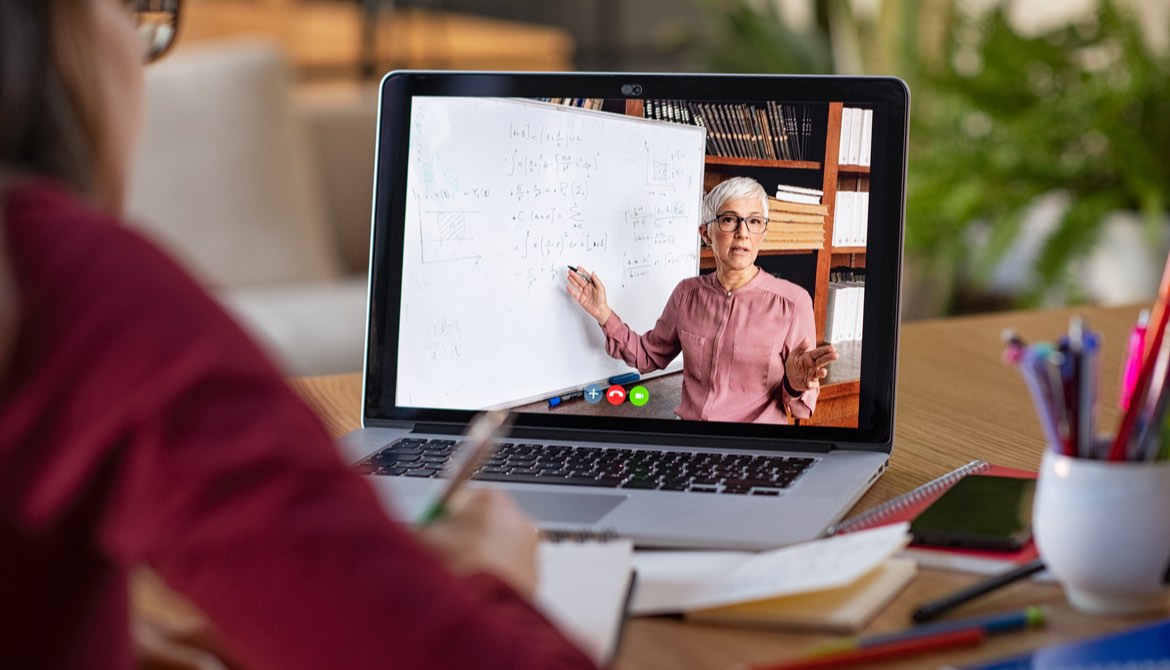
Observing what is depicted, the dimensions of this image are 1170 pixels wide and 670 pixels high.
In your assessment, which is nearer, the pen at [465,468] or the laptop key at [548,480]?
the pen at [465,468]

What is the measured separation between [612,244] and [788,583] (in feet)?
1.21

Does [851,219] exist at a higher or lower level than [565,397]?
higher

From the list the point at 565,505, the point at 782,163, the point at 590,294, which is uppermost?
the point at 782,163

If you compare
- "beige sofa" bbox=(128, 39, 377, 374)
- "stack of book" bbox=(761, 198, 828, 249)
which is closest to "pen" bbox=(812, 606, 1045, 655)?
"stack of book" bbox=(761, 198, 828, 249)

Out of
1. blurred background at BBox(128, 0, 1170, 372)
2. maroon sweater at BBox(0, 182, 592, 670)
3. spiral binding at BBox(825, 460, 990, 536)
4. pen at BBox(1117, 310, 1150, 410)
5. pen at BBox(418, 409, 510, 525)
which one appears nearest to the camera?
maroon sweater at BBox(0, 182, 592, 670)

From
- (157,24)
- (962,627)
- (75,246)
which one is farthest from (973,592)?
(157,24)

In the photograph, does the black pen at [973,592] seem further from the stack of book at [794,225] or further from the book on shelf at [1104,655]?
the stack of book at [794,225]

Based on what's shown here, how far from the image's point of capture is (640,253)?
938mm

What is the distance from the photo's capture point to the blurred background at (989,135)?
7.33ft

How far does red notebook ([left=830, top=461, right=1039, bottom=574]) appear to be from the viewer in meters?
0.71

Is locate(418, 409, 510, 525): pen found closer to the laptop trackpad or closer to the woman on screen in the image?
the laptop trackpad

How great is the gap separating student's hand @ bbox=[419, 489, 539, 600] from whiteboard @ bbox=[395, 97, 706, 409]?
368 mm

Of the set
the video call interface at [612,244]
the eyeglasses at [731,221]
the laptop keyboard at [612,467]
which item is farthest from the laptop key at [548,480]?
the eyeglasses at [731,221]

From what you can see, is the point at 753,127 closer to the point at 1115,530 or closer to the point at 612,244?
the point at 612,244
